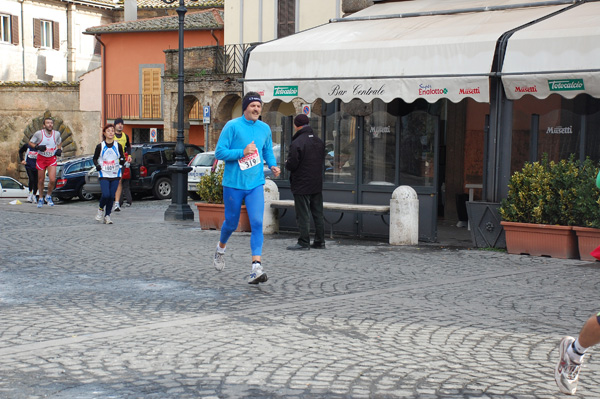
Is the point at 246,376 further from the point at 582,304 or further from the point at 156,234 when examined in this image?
the point at 156,234

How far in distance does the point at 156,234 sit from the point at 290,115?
3076mm

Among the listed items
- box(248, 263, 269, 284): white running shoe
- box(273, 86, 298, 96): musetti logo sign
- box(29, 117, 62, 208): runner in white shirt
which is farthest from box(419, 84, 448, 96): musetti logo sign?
box(29, 117, 62, 208): runner in white shirt

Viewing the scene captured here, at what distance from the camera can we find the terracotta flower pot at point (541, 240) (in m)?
11.2

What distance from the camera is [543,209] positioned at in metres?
11.4

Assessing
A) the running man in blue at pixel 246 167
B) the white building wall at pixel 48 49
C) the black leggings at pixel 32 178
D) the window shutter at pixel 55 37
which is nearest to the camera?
the running man in blue at pixel 246 167

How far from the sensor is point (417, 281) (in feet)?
30.7

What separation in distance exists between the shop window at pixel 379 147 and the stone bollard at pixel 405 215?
0.96 m

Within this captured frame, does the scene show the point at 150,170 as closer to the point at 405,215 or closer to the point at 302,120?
the point at 302,120

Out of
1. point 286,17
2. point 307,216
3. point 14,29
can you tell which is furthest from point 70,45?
point 307,216

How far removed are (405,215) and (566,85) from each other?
285 cm

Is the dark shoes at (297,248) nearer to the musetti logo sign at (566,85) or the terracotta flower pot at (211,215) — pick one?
the terracotta flower pot at (211,215)

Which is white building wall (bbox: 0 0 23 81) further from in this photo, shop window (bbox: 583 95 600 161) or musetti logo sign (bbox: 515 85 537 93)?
shop window (bbox: 583 95 600 161)

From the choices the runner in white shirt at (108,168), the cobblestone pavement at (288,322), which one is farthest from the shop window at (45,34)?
the cobblestone pavement at (288,322)

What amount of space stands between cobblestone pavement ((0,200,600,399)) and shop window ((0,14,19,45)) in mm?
39588
